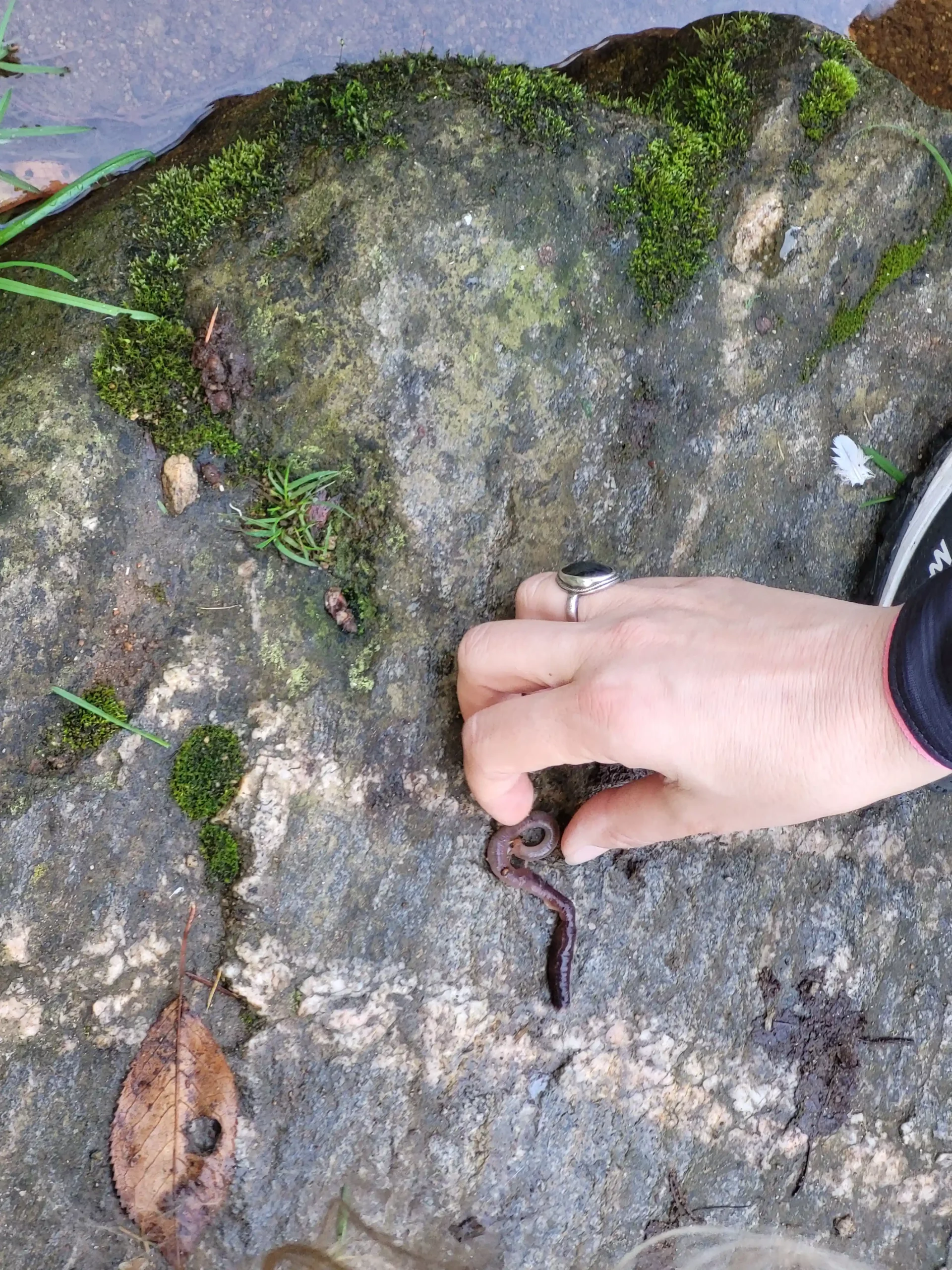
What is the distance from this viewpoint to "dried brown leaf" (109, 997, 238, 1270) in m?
2.72

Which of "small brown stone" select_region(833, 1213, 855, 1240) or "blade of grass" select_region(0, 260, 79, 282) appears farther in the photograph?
"small brown stone" select_region(833, 1213, 855, 1240)

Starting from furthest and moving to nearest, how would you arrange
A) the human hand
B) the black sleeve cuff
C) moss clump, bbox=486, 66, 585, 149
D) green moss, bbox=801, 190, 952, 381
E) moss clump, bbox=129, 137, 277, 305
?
1. green moss, bbox=801, 190, 952, 381
2. moss clump, bbox=486, 66, 585, 149
3. moss clump, bbox=129, 137, 277, 305
4. the human hand
5. the black sleeve cuff

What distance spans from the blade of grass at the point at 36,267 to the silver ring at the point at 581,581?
5.50 feet

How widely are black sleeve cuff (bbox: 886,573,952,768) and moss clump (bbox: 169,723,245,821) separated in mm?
1815

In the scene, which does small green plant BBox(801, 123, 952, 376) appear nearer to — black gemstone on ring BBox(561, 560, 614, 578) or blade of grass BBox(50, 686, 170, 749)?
black gemstone on ring BBox(561, 560, 614, 578)

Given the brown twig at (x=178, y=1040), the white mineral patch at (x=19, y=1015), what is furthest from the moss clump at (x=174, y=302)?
the white mineral patch at (x=19, y=1015)

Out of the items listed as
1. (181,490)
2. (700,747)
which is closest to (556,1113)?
(700,747)

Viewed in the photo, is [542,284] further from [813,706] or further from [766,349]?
[813,706]

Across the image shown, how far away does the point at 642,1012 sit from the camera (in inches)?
123

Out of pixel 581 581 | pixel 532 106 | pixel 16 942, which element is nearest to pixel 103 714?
pixel 16 942

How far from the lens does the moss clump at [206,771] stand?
2.71 m

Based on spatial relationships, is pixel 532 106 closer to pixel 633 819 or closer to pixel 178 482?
pixel 178 482

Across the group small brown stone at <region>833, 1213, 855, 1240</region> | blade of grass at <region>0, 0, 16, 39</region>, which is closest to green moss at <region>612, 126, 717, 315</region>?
blade of grass at <region>0, 0, 16, 39</region>

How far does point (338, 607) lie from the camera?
2779 mm
